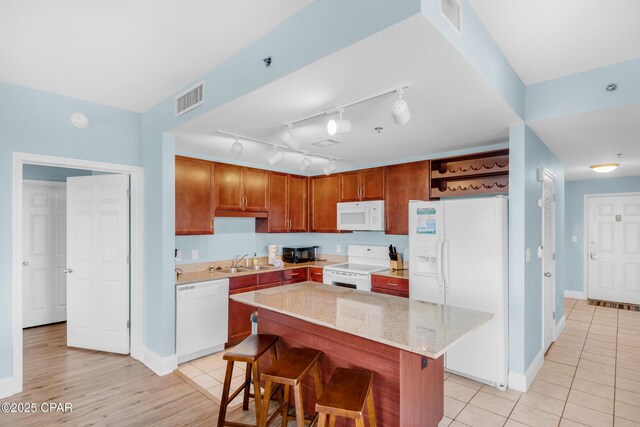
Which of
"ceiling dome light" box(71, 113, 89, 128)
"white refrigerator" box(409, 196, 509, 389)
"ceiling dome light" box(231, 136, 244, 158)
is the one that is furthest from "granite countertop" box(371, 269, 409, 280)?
"ceiling dome light" box(71, 113, 89, 128)

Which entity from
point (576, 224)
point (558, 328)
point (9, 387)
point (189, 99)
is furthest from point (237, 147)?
point (576, 224)

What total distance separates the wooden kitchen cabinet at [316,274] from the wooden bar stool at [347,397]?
2676 mm

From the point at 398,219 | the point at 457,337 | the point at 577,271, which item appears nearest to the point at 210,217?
the point at 398,219

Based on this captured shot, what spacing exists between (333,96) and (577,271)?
648 cm

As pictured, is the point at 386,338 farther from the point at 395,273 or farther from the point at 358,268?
the point at 358,268

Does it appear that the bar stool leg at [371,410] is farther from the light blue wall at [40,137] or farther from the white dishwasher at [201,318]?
the light blue wall at [40,137]

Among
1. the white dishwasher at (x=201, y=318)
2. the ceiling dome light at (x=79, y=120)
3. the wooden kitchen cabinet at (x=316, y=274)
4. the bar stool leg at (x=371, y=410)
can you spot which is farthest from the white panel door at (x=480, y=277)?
the ceiling dome light at (x=79, y=120)

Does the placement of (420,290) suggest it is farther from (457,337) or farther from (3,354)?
(3,354)

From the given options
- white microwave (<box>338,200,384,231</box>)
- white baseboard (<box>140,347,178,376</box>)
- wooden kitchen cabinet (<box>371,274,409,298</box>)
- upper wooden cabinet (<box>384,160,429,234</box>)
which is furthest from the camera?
white microwave (<box>338,200,384,231</box>)

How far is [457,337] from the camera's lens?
169cm

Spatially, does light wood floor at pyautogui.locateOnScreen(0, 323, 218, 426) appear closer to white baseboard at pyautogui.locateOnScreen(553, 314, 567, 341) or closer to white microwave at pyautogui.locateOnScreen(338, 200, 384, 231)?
white microwave at pyautogui.locateOnScreen(338, 200, 384, 231)

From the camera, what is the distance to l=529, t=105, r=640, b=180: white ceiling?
8.54 feet

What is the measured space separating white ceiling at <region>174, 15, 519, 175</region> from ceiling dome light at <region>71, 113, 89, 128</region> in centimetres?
80

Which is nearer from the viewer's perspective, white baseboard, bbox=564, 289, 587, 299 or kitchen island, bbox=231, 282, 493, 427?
kitchen island, bbox=231, 282, 493, 427
